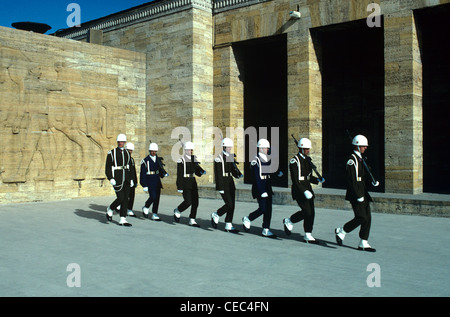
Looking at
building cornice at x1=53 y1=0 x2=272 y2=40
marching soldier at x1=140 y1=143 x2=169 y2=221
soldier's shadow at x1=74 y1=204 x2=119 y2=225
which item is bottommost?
soldier's shadow at x1=74 y1=204 x2=119 y2=225

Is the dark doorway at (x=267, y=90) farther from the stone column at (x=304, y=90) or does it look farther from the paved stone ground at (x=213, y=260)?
the paved stone ground at (x=213, y=260)

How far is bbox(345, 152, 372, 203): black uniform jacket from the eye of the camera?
7.86m

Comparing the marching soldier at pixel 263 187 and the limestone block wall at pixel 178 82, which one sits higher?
the limestone block wall at pixel 178 82

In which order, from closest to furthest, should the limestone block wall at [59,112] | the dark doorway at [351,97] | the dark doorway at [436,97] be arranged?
the limestone block wall at [59,112] → the dark doorway at [436,97] → the dark doorway at [351,97]

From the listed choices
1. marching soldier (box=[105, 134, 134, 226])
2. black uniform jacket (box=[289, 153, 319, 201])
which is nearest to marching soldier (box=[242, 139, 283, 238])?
black uniform jacket (box=[289, 153, 319, 201])

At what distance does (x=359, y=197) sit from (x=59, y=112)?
428 inches

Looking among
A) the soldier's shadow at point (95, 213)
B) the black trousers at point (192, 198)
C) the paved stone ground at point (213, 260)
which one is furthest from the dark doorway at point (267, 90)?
the paved stone ground at point (213, 260)

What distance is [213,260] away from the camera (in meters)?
7.03

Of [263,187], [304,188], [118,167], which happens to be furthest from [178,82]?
[304,188]

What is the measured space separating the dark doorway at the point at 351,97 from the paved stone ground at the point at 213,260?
7.05 metres

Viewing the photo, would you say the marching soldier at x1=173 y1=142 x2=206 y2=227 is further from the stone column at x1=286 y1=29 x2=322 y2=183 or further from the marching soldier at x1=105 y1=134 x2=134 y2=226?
the stone column at x1=286 y1=29 x2=322 y2=183

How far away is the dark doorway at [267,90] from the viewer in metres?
20.0

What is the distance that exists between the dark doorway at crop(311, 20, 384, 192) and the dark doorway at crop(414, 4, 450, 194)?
4.97 ft

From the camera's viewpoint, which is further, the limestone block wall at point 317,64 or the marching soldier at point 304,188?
the limestone block wall at point 317,64
